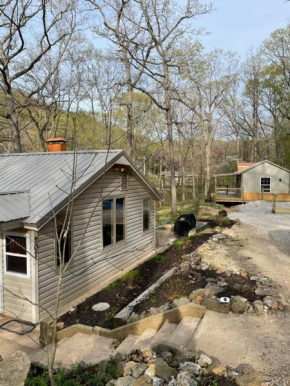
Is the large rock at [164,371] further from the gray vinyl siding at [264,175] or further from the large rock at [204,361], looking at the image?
the gray vinyl siding at [264,175]

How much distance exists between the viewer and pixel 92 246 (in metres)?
8.14

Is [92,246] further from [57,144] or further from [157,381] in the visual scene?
[157,381]

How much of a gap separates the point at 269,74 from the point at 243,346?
120 feet

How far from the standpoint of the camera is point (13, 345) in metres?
5.62

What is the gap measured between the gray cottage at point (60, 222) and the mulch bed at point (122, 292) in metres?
0.51

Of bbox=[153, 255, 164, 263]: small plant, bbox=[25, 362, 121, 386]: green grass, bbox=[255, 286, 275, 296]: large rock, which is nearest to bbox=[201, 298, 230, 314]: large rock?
bbox=[255, 286, 275, 296]: large rock

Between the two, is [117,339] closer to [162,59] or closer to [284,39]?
[162,59]

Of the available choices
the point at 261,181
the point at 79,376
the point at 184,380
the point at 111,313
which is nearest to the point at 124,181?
the point at 111,313

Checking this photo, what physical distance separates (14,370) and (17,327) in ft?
13.2

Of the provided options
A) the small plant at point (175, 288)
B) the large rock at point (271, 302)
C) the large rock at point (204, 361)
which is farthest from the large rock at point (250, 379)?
the small plant at point (175, 288)

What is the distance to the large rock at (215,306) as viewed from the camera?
5285 mm

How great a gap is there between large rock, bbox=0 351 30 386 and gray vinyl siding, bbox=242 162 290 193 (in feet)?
81.2

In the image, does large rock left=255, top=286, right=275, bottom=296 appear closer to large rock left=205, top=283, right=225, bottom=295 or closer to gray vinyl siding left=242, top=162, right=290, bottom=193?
large rock left=205, top=283, right=225, bottom=295

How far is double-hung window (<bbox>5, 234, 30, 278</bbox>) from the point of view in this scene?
6410 mm
